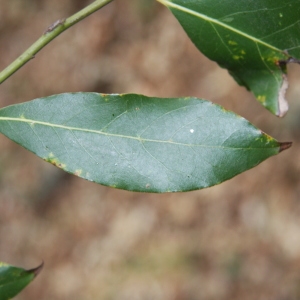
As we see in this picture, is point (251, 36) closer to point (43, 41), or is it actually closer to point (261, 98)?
point (261, 98)

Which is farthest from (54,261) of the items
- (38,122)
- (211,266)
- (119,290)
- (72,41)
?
(38,122)

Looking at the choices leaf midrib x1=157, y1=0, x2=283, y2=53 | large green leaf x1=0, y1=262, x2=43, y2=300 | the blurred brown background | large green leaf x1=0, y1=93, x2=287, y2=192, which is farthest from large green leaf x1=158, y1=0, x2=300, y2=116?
the blurred brown background

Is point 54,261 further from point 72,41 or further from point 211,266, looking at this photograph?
point 72,41

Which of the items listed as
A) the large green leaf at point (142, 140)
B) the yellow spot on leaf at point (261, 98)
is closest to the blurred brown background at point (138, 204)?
the yellow spot on leaf at point (261, 98)

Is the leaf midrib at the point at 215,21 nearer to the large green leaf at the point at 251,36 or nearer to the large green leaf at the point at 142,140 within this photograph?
the large green leaf at the point at 251,36

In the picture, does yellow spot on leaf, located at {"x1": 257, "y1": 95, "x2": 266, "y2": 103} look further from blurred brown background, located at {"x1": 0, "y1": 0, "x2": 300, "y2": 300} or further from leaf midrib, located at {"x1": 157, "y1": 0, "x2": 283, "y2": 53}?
blurred brown background, located at {"x1": 0, "y1": 0, "x2": 300, "y2": 300}

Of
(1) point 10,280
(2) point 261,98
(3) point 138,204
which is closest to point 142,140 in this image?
(2) point 261,98

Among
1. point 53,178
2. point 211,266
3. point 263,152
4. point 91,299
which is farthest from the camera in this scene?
point 53,178
